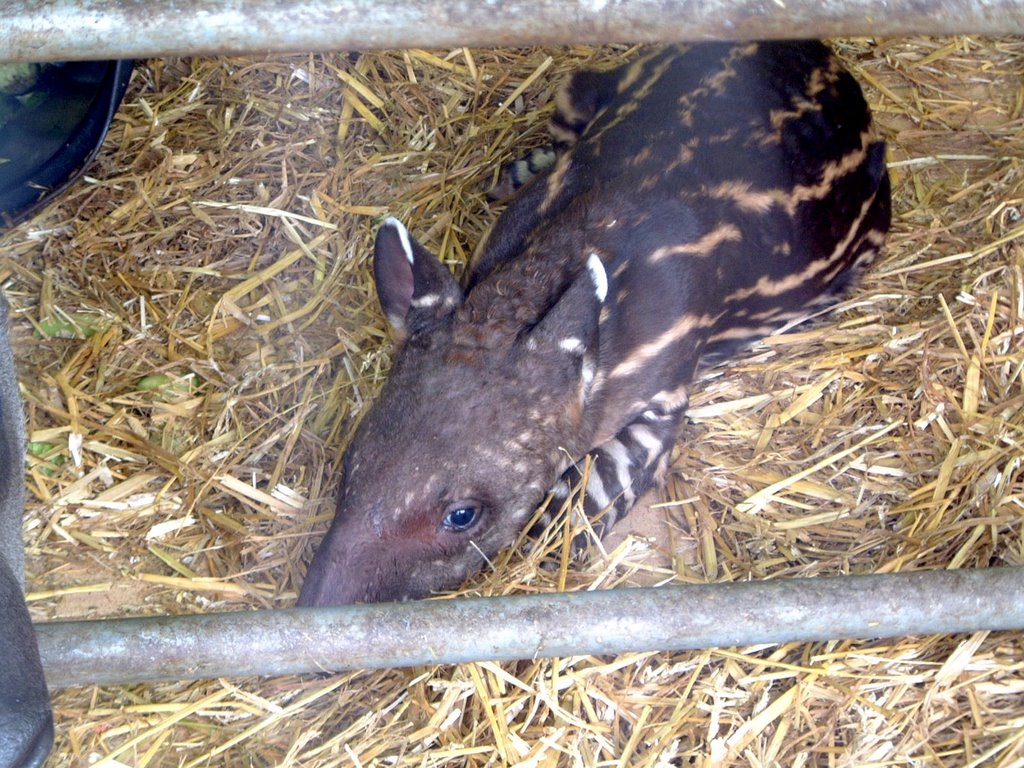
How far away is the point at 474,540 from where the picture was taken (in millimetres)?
2533

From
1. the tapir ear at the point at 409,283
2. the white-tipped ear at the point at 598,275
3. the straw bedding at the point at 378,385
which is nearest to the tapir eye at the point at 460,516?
the straw bedding at the point at 378,385

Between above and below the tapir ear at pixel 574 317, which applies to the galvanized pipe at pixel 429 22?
above

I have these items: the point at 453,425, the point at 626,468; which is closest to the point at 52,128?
the point at 453,425

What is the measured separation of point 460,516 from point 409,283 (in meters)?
0.60

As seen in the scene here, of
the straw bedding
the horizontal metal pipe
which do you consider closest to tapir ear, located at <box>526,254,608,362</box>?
the straw bedding

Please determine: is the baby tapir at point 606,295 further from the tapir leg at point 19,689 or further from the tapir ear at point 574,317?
the tapir leg at point 19,689

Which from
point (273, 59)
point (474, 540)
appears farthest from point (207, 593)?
point (273, 59)

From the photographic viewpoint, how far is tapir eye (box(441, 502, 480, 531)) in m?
2.45

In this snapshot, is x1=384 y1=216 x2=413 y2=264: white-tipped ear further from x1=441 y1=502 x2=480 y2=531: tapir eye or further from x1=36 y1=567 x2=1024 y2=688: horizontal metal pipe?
x1=36 y1=567 x2=1024 y2=688: horizontal metal pipe

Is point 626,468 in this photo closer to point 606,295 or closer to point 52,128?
point 606,295

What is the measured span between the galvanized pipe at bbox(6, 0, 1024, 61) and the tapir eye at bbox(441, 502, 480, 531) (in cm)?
112

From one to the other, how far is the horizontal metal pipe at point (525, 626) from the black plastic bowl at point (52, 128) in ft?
5.74

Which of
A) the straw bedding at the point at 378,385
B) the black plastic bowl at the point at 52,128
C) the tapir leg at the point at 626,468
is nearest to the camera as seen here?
the straw bedding at the point at 378,385

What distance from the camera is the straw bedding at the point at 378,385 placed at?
235 cm
